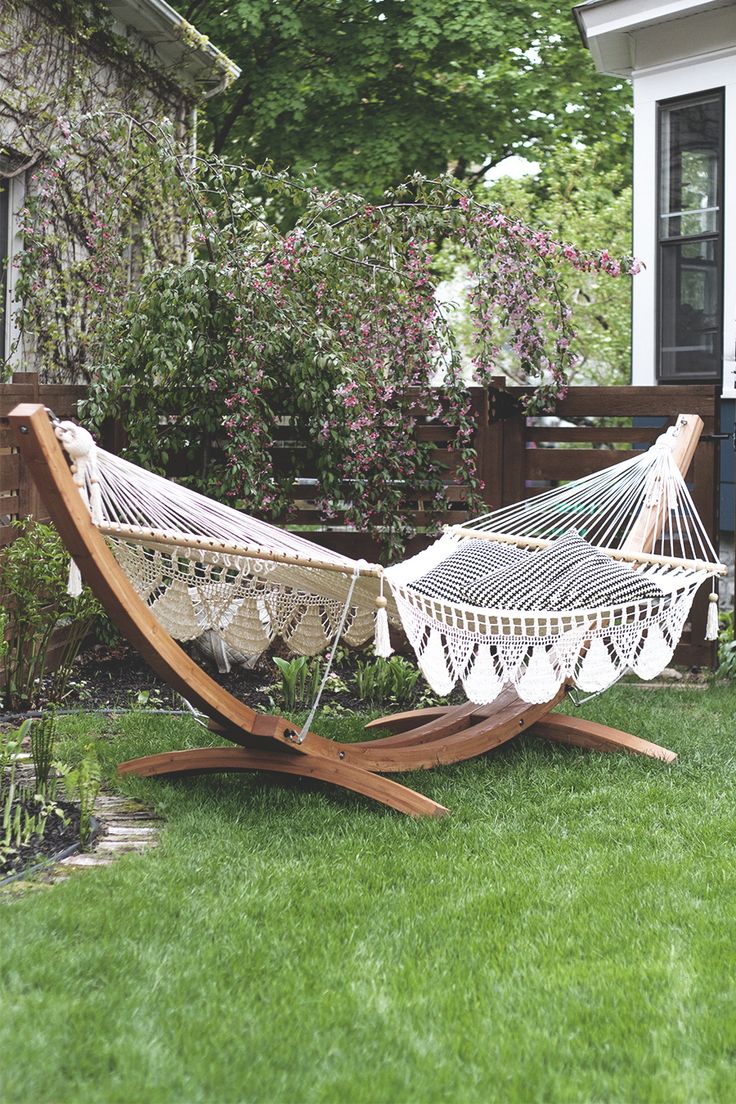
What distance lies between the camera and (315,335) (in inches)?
192

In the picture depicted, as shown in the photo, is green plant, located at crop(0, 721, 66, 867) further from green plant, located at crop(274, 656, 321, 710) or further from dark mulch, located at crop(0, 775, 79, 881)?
green plant, located at crop(274, 656, 321, 710)

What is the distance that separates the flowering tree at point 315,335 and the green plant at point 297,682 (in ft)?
2.51

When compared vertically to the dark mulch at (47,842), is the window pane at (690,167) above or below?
above

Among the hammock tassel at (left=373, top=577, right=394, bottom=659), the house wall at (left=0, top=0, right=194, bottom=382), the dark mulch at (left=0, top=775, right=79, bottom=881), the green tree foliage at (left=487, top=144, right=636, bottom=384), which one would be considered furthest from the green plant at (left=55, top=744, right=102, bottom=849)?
the green tree foliage at (left=487, top=144, right=636, bottom=384)

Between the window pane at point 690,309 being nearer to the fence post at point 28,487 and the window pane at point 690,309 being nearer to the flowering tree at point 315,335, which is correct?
the flowering tree at point 315,335

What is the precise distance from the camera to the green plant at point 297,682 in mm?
4406

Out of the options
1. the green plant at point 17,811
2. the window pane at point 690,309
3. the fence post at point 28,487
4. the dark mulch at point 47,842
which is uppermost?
the window pane at point 690,309

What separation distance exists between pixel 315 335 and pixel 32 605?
1.56m

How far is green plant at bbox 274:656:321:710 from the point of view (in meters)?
4.41

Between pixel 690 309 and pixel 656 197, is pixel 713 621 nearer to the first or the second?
pixel 690 309

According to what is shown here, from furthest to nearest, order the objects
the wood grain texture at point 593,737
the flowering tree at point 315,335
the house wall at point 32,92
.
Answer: the house wall at point 32,92 < the flowering tree at point 315,335 < the wood grain texture at point 593,737

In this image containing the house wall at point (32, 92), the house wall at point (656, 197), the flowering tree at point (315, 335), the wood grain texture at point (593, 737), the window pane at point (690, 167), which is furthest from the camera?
the window pane at point (690, 167)

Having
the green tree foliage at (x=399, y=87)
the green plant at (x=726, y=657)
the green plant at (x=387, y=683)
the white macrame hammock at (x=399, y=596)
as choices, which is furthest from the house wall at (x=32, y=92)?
the green tree foliage at (x=399, y=87)

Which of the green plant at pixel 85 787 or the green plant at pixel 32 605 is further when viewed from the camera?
the green plant at pixel 32 605
